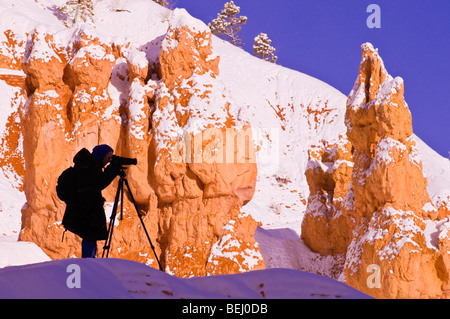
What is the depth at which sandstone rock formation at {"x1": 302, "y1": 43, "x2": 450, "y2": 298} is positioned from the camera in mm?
14656

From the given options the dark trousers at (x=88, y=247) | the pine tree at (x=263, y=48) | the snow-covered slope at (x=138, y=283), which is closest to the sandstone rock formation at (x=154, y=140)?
the dark trousers at (x=88, y=247)

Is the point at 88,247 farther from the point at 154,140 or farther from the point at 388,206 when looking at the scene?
the point at 388,206

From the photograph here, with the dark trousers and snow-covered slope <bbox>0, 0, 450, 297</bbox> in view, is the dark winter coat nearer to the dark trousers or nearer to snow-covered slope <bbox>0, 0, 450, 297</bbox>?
the dark trousers

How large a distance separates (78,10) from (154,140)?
28036 millimetres

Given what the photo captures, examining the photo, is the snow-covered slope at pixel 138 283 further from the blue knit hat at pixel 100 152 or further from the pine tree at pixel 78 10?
the pine tree at pixel 78 10

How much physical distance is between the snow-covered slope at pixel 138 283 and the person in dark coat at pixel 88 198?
1534mm

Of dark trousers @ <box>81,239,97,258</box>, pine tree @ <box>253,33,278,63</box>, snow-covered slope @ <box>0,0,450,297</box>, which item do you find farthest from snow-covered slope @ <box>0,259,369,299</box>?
pine tree @ <box>253,33,278,63</box>

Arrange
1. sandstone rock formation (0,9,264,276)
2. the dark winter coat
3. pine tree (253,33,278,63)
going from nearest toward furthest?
the dark winter coat → sandstone rock formation (0,9,264,276) → pine tree (253,33,278,63)

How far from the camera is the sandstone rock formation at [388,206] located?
577 inches

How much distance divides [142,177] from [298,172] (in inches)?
663

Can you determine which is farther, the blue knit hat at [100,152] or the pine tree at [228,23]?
the pine tree at [228,23]

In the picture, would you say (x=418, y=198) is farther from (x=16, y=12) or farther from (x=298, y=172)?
(x=16, y=12)

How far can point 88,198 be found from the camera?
5141mm

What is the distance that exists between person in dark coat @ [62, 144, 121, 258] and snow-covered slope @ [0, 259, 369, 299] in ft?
5.03
